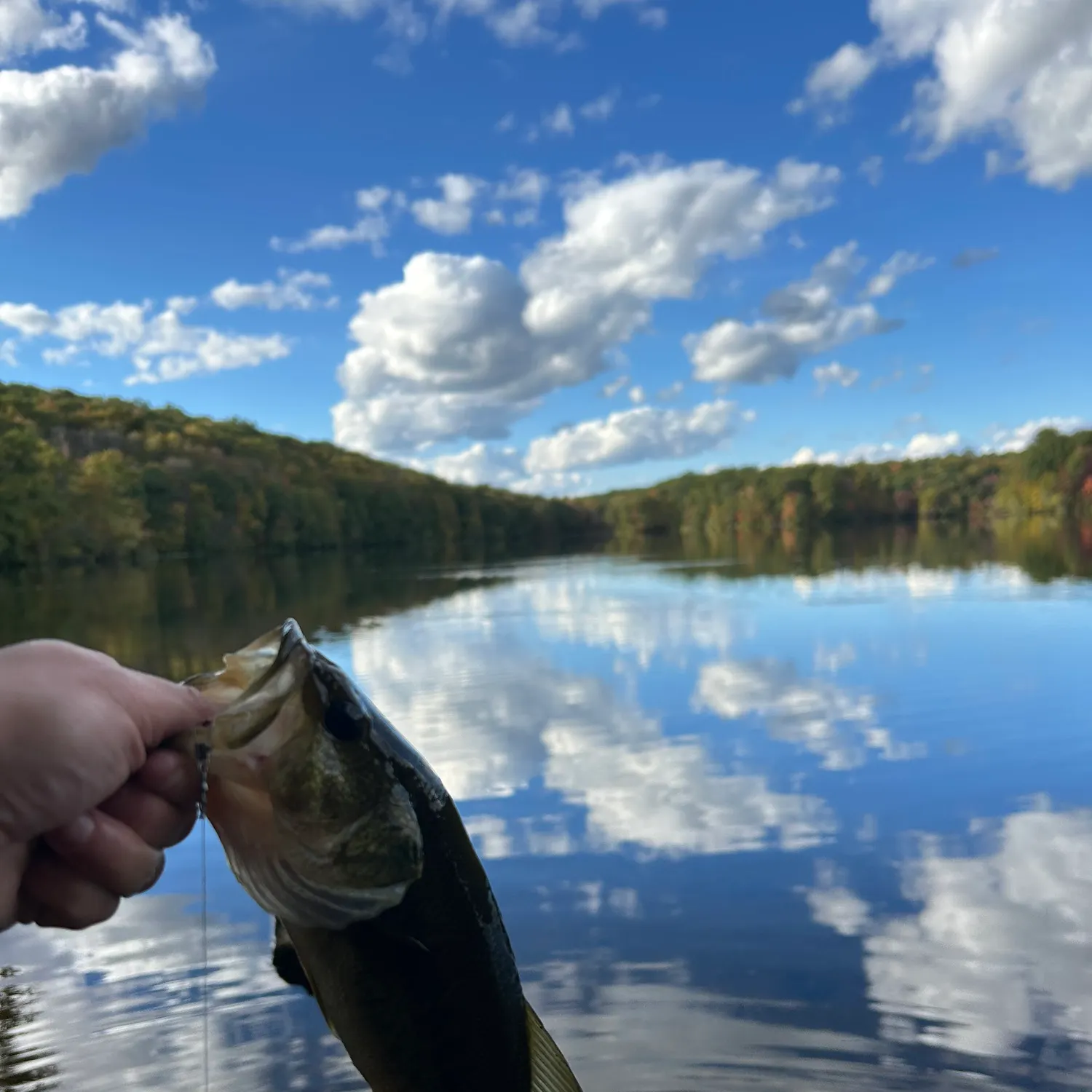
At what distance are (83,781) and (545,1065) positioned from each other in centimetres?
157

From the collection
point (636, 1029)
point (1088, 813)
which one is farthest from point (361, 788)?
point (1088, 813)

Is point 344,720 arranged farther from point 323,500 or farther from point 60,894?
point 323,500

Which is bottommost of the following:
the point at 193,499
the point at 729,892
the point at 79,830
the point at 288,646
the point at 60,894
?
the point at 729,892

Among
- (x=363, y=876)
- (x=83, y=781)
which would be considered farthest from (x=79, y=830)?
(x=363, y=876)

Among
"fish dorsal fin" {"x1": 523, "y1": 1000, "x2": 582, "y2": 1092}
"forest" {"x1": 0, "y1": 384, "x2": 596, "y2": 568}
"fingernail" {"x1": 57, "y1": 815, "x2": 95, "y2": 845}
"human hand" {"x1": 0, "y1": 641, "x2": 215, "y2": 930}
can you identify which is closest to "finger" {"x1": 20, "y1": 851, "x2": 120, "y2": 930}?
"human hand" {"x1": 0, "y1": 641, "x2": 215, "y2": 930}

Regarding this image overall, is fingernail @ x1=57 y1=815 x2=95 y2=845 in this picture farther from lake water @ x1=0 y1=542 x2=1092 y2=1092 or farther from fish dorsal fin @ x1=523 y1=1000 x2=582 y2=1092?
lake water @ x1=0 y1=542 x2=1092 y2=1092

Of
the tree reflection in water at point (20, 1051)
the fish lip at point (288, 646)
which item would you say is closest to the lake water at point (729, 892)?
the tree reflection in water at point (20, 1051)

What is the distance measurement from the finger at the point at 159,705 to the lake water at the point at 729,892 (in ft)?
11.8

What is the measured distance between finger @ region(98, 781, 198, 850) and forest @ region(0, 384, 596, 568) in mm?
88033

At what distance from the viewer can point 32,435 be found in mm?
88125

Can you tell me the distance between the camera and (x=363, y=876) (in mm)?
2561

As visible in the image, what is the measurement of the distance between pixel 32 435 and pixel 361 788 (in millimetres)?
98393

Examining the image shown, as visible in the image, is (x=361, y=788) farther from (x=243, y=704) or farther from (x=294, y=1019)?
(x=294, y=1019)

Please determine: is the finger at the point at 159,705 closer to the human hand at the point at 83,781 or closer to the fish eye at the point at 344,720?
the human hand at the point at 83,781
